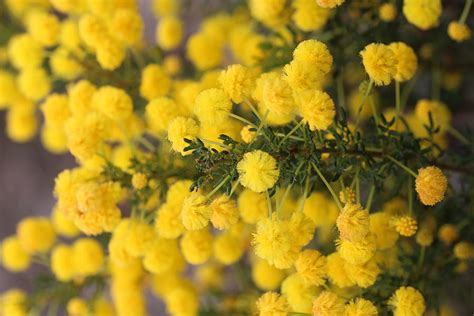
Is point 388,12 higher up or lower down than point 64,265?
higher up

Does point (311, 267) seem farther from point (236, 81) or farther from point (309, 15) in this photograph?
point (309, 15)

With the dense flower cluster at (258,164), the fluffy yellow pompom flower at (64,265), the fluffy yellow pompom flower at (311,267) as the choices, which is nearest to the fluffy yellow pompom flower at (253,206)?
the dense flower cluster at (258,164)

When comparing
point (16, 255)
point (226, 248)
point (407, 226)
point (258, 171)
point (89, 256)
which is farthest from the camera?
point (16, 255)

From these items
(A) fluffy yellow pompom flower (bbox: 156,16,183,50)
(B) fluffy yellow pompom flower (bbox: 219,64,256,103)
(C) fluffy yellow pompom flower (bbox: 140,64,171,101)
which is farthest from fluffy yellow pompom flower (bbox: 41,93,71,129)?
(B) fluffy yellow pompom flower (bbox: 219,64,256,103)

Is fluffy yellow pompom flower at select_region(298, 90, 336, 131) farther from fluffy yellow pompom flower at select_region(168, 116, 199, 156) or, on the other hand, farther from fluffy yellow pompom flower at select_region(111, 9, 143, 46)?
fluffy yellow pompom flower at select_region(111, 9, 143, 46)

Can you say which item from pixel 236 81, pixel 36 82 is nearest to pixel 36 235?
pixel 36 82

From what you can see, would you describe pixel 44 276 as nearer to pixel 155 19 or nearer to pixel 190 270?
pixel 190 270
